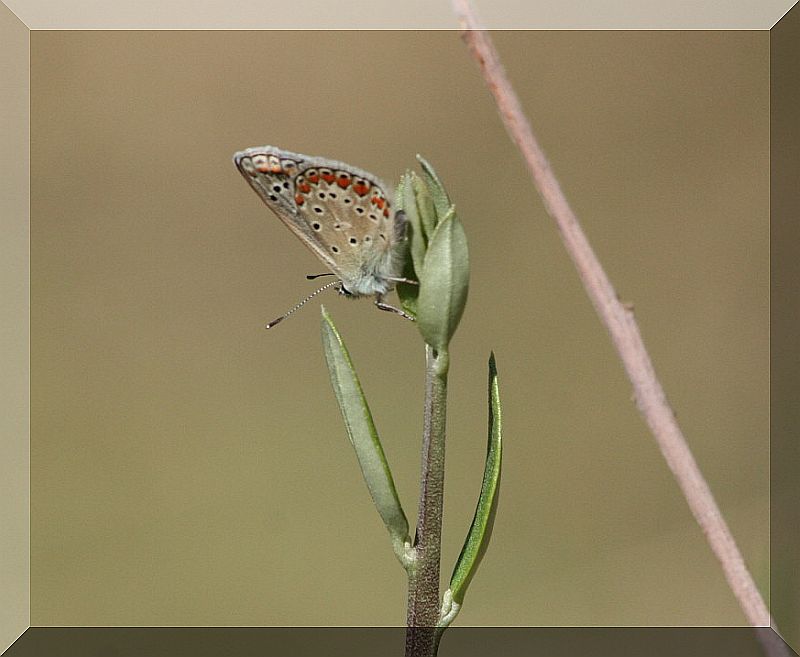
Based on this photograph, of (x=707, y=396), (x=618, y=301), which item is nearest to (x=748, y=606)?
(x=618, y=301)

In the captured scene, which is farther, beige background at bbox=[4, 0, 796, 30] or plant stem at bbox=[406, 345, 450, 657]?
beige background at bbox=[4, 0, 796, 30]

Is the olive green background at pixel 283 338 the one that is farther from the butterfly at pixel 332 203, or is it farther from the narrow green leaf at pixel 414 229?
the narrow green leaf at pixel 414 229

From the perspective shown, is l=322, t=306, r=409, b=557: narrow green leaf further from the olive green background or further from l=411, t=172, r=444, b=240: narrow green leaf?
the olive green background

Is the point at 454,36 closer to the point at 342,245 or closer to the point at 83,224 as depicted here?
the point at 83,224
